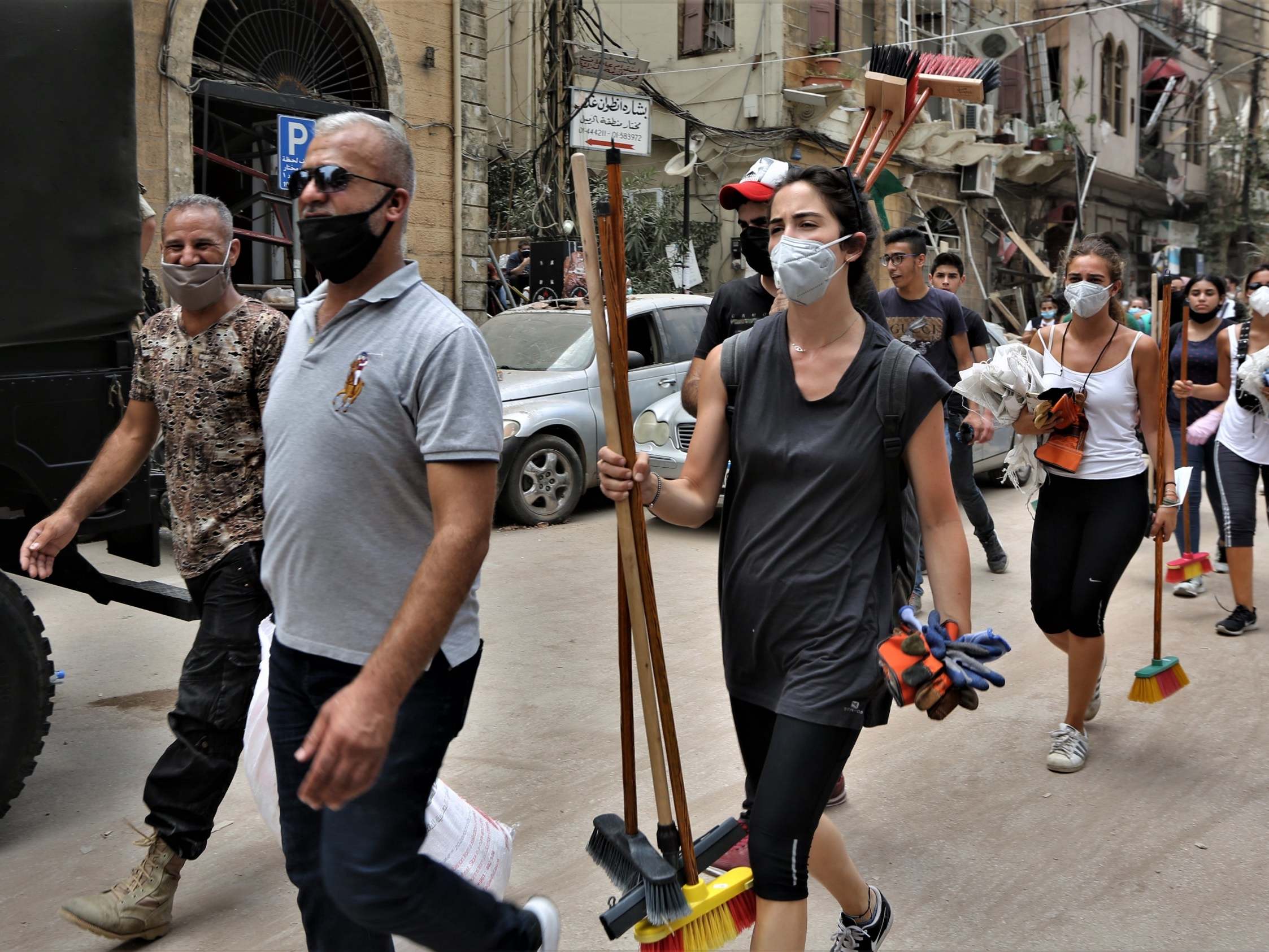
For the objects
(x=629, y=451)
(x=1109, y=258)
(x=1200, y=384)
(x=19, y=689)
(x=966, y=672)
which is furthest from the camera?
(x=1200, y=384)

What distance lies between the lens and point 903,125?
14.7ft

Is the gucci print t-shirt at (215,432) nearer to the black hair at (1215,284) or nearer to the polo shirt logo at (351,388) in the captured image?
the polo shirt logo at (351,388)

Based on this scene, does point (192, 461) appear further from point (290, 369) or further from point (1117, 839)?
point (1117, 839)

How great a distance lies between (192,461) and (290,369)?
1183 millimetres

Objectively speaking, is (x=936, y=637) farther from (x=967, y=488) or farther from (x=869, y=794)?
(x=967, y=488)

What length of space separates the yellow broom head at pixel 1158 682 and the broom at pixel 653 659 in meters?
2.90

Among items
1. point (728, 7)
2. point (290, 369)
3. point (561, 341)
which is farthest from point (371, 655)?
point (728, 7)

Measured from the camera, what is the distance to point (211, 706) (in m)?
3.49

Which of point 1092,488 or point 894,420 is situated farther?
point 1092,488

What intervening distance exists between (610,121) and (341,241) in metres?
14.0

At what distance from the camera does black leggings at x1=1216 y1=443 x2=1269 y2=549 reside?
6812 mm

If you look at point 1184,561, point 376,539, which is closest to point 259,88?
point 1184,561

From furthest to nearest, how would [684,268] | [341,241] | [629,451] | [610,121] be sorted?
[684,268] < [610,121] < [629,451] < [341,241]

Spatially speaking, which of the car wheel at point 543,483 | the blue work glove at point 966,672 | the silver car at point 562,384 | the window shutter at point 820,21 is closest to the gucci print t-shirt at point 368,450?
the blue work glove at point 966,672
